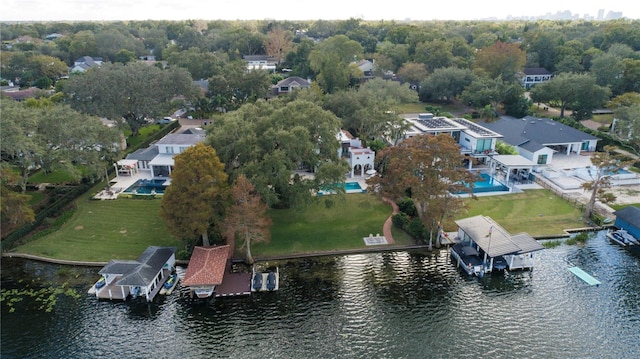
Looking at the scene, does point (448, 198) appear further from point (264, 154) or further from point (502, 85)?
point (502, 85)

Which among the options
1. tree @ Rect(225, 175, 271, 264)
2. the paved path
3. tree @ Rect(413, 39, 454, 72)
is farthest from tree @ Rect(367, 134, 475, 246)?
tree @ Rect(413, 39, 454, 72)

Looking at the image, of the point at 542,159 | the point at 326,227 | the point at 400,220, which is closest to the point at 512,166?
the point at 542,159

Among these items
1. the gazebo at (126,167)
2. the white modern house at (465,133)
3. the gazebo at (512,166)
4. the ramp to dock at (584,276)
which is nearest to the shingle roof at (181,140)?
the gazebo at (126,167)

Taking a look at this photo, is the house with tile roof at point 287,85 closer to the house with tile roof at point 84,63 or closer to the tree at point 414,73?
the tree at point 414,73

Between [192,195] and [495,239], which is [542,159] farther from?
[192,195]

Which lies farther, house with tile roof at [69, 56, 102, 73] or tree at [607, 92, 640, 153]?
house with tile roof at [69, 56, 102, 73]

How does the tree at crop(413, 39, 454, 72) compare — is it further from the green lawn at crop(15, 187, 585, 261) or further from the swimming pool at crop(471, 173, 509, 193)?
the green lawn at crop(15, 187, 585, 261)

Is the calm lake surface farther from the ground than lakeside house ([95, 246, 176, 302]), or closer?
closer
